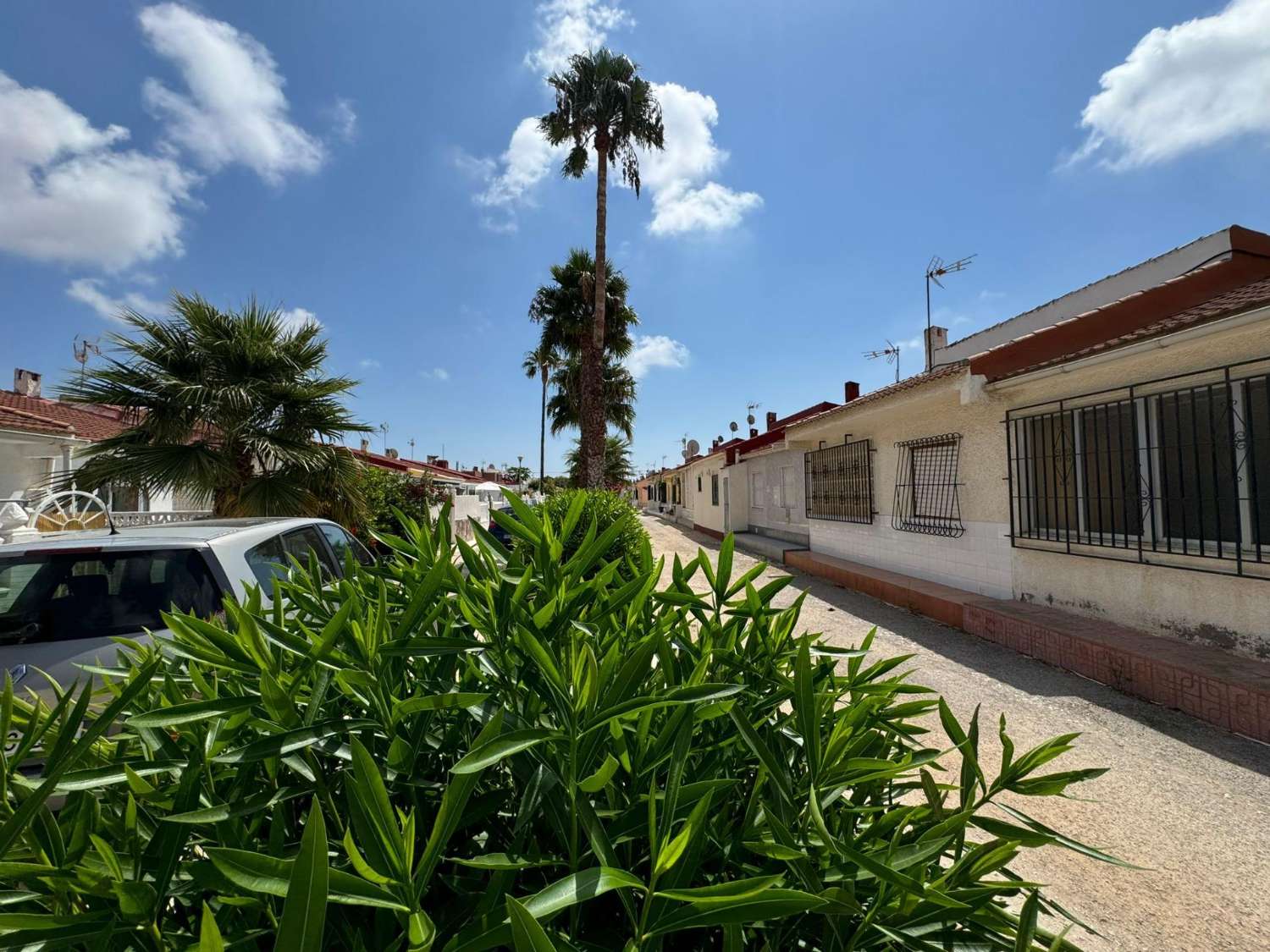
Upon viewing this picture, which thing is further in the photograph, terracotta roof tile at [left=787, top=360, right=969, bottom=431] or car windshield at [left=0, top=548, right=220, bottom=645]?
terracotta roof tile at [left=787, top=360, right=969, bottom=431]

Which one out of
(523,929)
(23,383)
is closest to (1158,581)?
(523,929)

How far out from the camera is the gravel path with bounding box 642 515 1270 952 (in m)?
2.26

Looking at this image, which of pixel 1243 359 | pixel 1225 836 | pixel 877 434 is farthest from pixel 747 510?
pixel 1225 836

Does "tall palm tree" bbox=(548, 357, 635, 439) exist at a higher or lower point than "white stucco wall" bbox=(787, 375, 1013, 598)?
higher

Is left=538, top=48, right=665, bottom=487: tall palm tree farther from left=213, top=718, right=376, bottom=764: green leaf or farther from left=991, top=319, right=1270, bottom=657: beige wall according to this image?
left=213, top=718, right=376, bottom=764: green leaf

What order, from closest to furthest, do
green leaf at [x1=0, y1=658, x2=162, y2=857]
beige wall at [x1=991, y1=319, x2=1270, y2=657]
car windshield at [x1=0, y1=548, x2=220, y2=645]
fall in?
green leaf at [x1=0, y1=658, x2=162, y2=857]
car windshield at [x1=0, y1=548, x2=220, y2=645]
beige wall at [x1=991, y1=319, x2=1270, y2=657]

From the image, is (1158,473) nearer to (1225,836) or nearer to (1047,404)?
(1047,404)

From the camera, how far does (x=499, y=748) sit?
25.9 inches

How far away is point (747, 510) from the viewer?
18.9m

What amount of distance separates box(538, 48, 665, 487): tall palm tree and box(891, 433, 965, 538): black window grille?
763cm

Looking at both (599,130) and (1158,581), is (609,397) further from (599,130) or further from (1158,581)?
(1158,581)

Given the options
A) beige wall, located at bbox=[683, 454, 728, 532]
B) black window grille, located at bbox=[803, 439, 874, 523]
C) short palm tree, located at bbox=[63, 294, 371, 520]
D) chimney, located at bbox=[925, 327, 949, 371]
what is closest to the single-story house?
black window grille, located at bbox=[803, 439, 874, 523]

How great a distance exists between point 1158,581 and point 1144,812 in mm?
3015

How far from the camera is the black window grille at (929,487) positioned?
7734 millimetres
